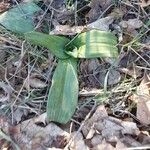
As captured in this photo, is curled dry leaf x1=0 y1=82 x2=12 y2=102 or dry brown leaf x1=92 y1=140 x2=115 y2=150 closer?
dry brown leaf x1=92 y1=140 x2=115 y2=150

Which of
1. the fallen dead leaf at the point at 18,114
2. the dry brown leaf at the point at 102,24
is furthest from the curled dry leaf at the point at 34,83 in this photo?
the dry brown leaf at the point at 102,24

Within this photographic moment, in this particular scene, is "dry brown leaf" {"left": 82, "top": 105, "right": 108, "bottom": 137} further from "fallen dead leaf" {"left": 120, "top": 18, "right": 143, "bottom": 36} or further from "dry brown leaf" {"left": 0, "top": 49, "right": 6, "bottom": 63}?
"dry brown leaf" {"left": 0, "top": 49, "right": 6, "bottom": 63}

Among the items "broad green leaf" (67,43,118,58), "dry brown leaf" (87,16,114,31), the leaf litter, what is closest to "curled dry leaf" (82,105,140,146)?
the leaf litter

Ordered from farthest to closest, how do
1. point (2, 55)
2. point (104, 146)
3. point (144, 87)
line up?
point (2, 55), point (144, 87), point (104, 146)

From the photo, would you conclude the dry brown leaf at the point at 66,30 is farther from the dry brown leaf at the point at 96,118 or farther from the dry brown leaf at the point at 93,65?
the dry brown leaf at the point at 96,118

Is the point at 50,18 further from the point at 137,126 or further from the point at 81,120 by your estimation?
the point at 137,126

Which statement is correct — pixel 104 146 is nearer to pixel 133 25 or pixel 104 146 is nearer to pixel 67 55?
pixel 67 55

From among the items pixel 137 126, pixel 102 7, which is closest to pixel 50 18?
pixel 102 7

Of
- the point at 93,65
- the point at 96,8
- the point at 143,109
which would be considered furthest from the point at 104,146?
the point at 96,8
